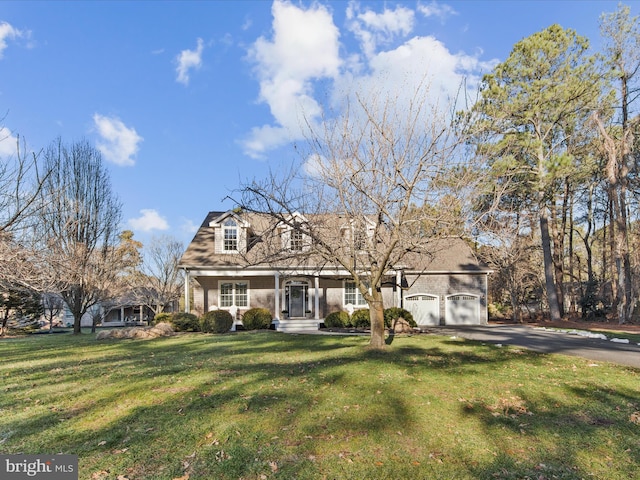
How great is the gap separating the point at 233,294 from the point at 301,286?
12.3 ft

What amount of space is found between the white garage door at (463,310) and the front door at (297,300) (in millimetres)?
8786

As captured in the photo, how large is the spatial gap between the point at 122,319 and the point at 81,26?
36.7 m

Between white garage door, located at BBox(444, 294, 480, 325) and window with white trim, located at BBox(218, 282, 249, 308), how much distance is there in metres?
12.0

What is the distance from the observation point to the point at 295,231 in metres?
9.58

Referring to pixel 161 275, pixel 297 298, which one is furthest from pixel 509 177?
pixel 161 275

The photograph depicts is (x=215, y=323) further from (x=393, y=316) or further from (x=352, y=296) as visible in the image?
(x=393, y=316)

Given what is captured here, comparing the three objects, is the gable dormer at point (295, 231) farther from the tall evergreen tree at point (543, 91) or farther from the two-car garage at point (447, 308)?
the tall evergreen tree at point (543, 91)

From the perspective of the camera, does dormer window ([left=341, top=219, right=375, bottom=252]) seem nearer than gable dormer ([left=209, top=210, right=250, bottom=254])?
Yes

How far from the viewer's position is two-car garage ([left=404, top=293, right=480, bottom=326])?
2172 cm

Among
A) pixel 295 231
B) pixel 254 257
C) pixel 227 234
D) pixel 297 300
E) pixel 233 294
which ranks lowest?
pixel 297 300

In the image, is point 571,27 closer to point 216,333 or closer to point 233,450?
point 216,333

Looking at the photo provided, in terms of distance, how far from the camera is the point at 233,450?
3.99 m

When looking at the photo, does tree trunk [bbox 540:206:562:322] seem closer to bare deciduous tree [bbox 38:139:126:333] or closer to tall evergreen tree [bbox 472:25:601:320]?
tall evergreen tree [bbox 472:25:601:320]

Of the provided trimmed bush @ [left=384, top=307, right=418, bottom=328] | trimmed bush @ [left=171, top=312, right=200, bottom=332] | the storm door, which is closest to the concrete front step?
the storm door
